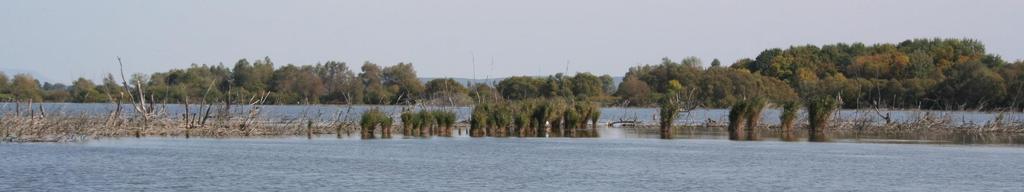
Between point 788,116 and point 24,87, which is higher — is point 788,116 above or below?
below

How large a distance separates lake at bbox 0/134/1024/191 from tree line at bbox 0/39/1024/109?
6578cm

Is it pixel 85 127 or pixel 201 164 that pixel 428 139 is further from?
pixel 201 164

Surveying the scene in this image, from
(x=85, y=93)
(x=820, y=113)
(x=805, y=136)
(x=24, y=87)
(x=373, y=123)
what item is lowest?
(x=805, y=136)

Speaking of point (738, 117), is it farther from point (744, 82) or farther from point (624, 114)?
point (744, 82)

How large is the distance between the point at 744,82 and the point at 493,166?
97.3 meters

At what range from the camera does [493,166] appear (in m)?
31.1

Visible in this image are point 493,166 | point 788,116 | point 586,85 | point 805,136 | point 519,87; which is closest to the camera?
point 493,166

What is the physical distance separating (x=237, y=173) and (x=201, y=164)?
262cm

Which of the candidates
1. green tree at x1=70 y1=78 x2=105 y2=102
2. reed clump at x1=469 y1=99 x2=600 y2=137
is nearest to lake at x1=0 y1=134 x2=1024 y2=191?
reed clump at x1=469 y1=99 x2=600 y2=137

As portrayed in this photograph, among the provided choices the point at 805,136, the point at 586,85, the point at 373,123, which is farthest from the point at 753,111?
the point at 586,85

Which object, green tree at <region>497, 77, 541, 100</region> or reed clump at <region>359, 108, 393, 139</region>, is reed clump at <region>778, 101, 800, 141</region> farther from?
green tree at <region>497, 77, 541, 100</region>

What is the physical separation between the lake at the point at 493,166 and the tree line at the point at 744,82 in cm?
6578

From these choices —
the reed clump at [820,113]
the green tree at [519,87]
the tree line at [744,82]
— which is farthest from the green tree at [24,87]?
the reed clump at [820,113]

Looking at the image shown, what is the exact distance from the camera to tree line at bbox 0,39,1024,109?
108m
